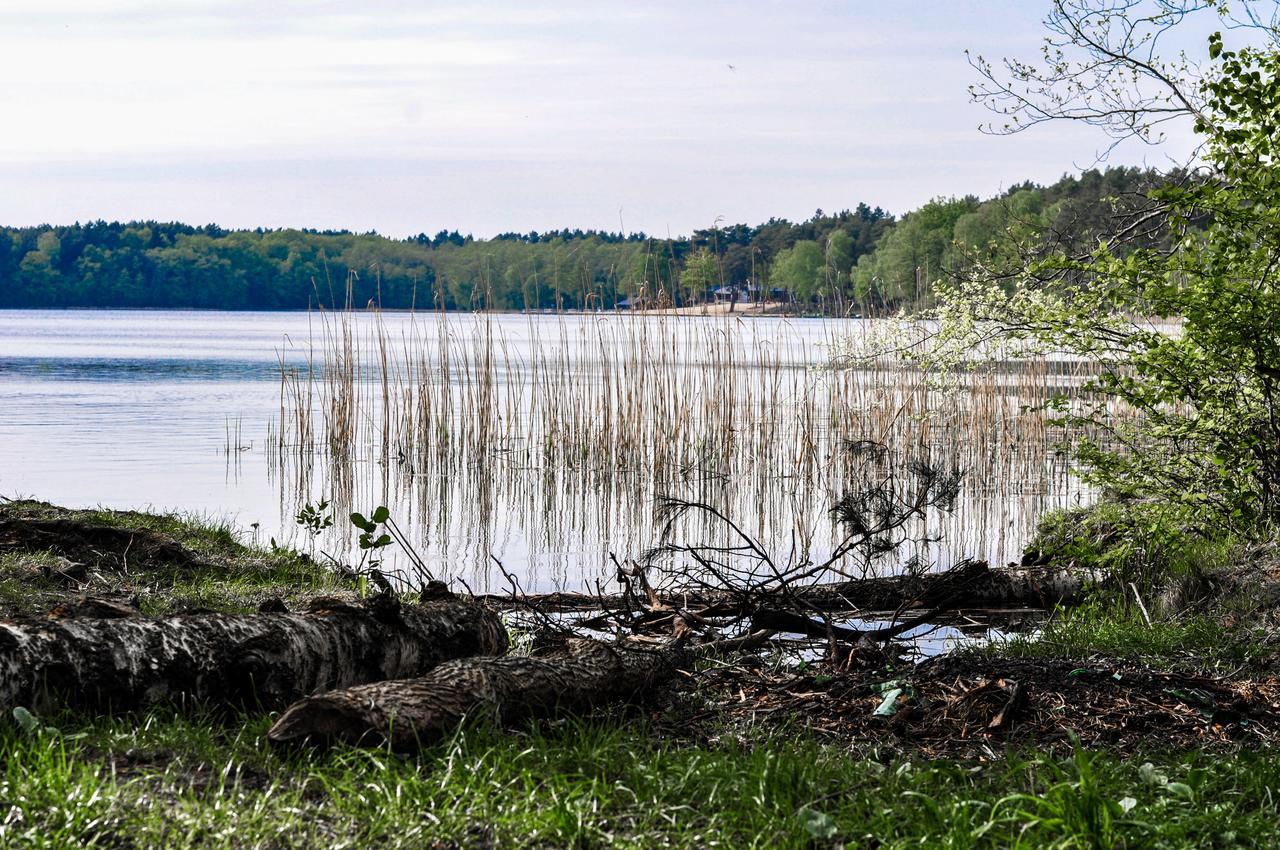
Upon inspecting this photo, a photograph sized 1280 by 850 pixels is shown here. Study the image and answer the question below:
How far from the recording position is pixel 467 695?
3.76 m

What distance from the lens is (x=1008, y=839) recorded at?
284 centimetres

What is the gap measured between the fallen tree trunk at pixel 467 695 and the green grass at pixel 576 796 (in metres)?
0.09

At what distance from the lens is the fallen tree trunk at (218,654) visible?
364 centimetres

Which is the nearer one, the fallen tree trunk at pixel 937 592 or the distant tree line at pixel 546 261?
the fallen tree trunk at pixel 937 592

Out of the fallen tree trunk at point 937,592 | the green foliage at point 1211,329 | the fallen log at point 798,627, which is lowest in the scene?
the fallen tree trunk at point 937,592

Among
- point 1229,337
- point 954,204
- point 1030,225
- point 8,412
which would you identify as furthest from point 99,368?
point 954,204

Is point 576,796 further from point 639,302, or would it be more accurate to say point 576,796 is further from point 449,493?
point 639,302

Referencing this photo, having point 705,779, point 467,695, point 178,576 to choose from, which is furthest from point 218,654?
point 178,576

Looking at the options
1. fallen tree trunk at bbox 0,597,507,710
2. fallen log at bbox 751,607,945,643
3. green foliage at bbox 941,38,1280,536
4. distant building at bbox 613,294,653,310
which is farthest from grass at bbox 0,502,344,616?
distant building at bbox 613,294,653,310

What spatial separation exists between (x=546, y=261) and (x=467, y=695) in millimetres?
17529

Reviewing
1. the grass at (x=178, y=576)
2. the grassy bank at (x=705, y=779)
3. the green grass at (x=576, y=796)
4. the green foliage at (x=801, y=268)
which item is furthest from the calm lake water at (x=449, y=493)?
the green foliage at (x=801, y=268)

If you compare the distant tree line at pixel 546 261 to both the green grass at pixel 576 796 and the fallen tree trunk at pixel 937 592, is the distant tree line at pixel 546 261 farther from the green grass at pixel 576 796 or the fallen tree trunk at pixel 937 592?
the green grass at pixel 576 796

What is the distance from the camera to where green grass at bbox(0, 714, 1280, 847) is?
2844 millimetres

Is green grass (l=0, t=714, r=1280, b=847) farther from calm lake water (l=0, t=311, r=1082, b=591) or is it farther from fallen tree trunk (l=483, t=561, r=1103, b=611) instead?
calm lake water (l=0, t=311, r=1082, b=591)
